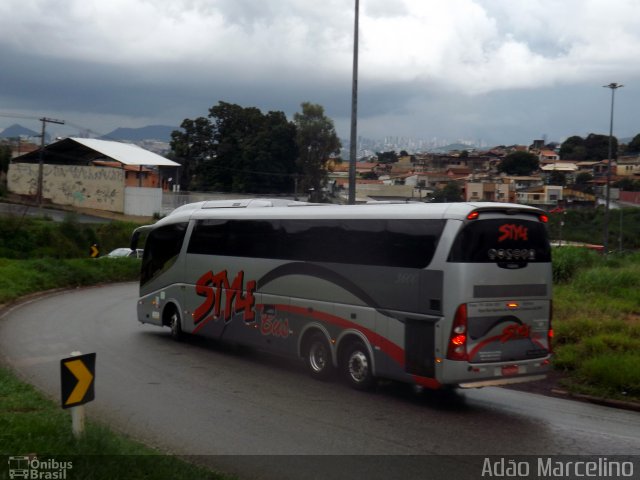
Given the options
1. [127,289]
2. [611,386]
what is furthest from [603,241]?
[611,386]

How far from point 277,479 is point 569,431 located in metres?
4.45

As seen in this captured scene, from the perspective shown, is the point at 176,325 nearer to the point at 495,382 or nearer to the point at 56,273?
the point at 495,382

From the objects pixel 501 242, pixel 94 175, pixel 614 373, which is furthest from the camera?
pixel 94 175

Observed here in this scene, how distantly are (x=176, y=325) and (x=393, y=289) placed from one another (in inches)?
324

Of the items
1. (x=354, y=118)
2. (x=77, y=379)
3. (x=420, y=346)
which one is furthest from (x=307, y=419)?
(x=354, y=118)

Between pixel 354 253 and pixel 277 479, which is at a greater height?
pixel 354 253

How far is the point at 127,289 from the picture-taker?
1320 inches

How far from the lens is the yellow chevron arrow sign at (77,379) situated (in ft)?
25.1

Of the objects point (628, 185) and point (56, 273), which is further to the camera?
point (628, 185)

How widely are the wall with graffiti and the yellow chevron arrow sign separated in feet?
188

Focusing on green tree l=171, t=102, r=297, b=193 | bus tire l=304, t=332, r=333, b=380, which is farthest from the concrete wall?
bus tire l=304, t=332, r=333, b=380

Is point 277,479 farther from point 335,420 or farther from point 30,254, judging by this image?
point 30,254

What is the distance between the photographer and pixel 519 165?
39.7 meters

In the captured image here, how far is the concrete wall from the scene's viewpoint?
58500mm
